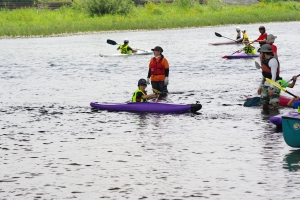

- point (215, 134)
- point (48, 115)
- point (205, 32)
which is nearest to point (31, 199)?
point (215, 134)

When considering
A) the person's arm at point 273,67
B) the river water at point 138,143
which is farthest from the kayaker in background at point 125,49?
the person's arm at point 273,67

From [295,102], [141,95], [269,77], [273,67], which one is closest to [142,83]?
[141,95]

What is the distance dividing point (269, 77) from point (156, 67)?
419 centimetres

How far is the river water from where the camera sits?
12.3 m

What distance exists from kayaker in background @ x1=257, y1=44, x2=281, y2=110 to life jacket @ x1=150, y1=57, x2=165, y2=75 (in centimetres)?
345

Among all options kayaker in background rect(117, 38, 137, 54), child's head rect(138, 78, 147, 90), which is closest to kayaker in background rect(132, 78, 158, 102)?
child's head rect(138, 78, 147, 90)

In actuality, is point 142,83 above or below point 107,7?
below

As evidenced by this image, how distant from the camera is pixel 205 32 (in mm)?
61625

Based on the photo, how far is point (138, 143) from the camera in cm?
1616

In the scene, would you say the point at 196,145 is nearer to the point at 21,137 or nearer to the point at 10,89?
the point at 21,137

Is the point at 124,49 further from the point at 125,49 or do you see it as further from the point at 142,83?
the point at 142,83

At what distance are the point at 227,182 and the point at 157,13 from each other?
2452 inches

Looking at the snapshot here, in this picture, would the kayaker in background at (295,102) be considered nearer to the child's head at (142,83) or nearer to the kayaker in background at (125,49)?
the child's head at (142,83)

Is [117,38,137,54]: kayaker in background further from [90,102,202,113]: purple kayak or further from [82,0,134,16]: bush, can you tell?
[82,0,134,16]: bush
